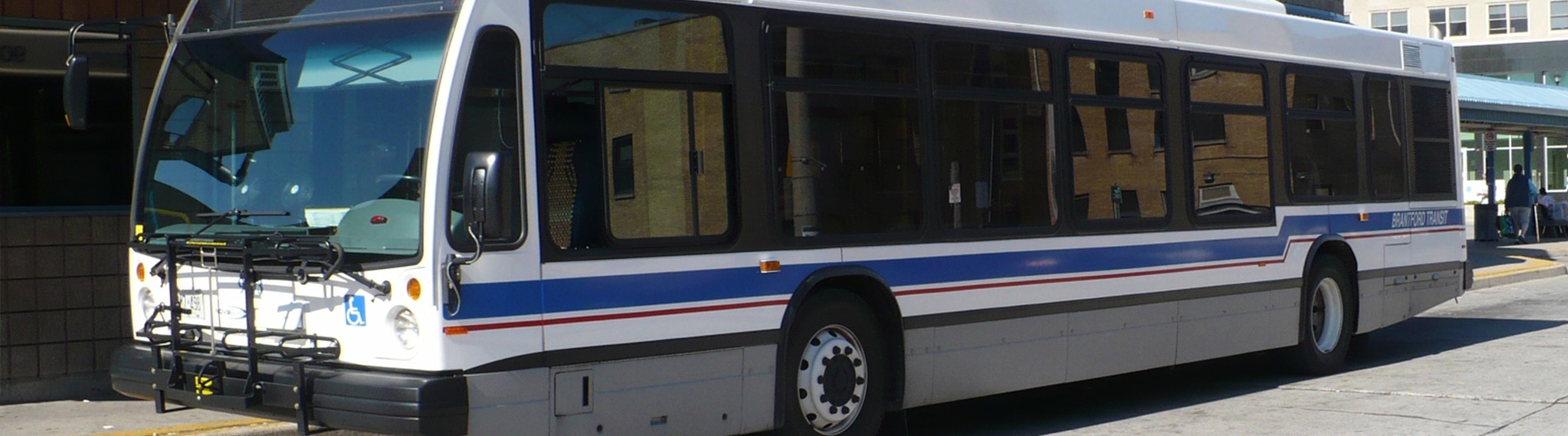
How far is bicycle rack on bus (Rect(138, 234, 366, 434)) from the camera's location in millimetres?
6659

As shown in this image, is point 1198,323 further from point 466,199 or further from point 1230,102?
point 466,199

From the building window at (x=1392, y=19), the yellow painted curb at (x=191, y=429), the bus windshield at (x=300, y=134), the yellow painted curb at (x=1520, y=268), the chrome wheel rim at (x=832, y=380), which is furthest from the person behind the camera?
the building window at (x=1392, y=19)

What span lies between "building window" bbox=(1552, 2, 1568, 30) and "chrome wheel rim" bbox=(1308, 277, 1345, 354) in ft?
204

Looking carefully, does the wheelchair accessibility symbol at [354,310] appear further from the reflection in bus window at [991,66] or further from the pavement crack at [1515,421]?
the pavement crack at [1515,421]

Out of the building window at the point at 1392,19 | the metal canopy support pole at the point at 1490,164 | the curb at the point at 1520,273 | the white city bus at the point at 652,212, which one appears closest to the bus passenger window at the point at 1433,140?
the white city bus at the point at 652,212

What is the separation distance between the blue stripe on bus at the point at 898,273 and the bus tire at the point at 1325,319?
0.35 metres

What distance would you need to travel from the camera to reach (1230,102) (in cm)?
1112

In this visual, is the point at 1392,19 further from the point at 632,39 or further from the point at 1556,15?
the point at 632,39

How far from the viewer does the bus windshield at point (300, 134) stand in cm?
655

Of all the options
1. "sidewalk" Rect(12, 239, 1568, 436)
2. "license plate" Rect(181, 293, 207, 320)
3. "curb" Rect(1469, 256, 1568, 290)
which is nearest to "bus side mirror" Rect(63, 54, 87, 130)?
"license plate" Rect(181, 293, 207, 320)

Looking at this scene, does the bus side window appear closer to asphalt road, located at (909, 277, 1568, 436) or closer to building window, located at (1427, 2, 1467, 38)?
asphalt road, located at (909, 277, 1568, 436)

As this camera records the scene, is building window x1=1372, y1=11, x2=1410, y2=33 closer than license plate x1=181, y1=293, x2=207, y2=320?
No

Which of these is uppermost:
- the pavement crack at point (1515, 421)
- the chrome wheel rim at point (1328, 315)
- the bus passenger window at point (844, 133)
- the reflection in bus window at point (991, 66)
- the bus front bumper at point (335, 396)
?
the reflection in bus window at point (991, 66)

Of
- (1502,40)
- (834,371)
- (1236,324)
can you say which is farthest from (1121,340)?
(1502,40)
